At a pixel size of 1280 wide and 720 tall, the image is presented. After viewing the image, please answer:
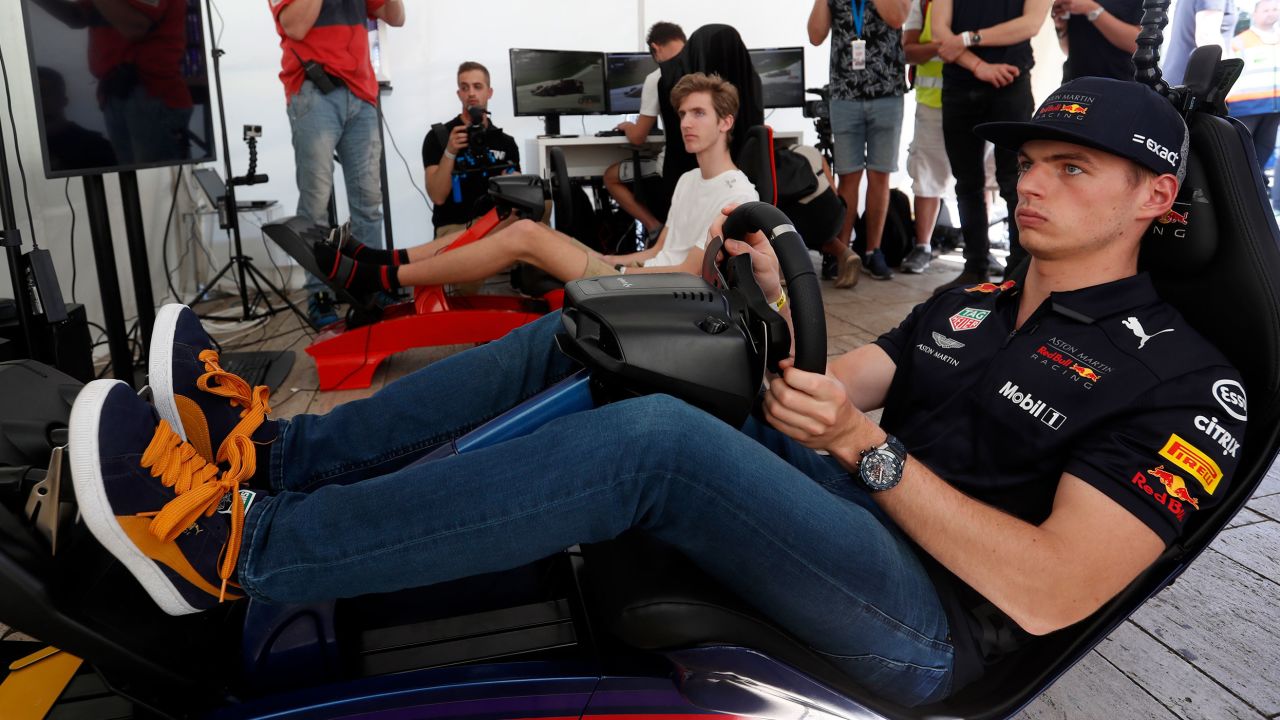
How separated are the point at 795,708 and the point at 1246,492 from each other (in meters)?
0.59

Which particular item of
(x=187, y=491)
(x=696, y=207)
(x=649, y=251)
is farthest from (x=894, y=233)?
(x=187, y=491)

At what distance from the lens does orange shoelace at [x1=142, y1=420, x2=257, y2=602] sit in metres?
0.86

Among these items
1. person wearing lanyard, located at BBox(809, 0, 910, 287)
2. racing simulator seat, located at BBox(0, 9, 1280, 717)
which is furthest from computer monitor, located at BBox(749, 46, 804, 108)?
racing simulator seat, located at BBox(0, 9, 1280, 717)

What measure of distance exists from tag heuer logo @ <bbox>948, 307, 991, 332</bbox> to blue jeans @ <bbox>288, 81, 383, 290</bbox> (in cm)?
281

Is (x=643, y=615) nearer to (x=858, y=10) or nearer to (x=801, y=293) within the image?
(x=801, y=293)

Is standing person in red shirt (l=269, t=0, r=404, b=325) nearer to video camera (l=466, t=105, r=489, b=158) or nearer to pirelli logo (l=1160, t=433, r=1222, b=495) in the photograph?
video camera (l=466, t=105, r=489, b=158)

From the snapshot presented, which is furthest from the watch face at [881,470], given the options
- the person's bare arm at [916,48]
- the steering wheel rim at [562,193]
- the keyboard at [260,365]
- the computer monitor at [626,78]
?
the computer monitor at [626,78]

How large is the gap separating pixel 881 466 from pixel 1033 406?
0.81ft

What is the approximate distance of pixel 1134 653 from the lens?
1.40 meters

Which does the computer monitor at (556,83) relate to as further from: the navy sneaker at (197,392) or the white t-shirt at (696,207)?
the navy sneaker at (197,392)

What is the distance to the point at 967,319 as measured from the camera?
126cm

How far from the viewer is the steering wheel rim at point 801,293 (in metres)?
0.90

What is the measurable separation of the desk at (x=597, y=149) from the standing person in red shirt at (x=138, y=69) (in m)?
2.33

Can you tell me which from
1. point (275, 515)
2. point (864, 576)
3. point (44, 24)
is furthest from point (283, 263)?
point (864, 576)
